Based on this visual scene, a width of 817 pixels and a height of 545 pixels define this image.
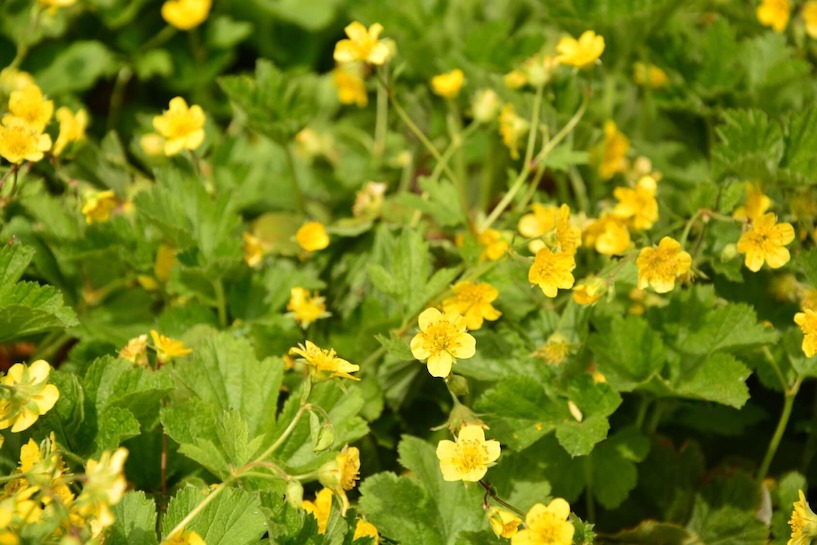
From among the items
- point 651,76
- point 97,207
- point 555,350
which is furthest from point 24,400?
point 651,76

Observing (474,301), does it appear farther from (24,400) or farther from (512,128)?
(24,400)

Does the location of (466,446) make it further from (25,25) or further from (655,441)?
(25,25)

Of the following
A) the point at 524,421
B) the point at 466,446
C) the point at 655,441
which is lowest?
the point at 655,441

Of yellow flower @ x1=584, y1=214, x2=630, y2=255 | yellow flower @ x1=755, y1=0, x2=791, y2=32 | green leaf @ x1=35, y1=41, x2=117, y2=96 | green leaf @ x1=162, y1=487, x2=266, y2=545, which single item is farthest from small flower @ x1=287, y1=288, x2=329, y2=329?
yellow flower @ x1=755, y1=0, x2=791, y2=32

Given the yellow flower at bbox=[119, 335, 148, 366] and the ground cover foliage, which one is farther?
the yellow flower at bbox=[119, 335, 148, 366]

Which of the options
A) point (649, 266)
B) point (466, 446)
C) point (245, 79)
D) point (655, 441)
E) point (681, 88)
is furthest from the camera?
point (681, 88)

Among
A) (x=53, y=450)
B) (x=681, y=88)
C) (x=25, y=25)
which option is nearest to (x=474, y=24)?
(x=681, y=88)

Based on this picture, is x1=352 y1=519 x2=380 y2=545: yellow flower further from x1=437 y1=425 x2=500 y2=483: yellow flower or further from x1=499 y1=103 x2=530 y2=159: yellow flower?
x1=499 y1=103 x2=530 y2=159: yellow flower

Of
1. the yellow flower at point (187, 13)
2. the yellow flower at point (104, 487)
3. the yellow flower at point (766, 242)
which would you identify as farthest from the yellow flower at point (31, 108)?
the yellow flower at point (766, 242)
